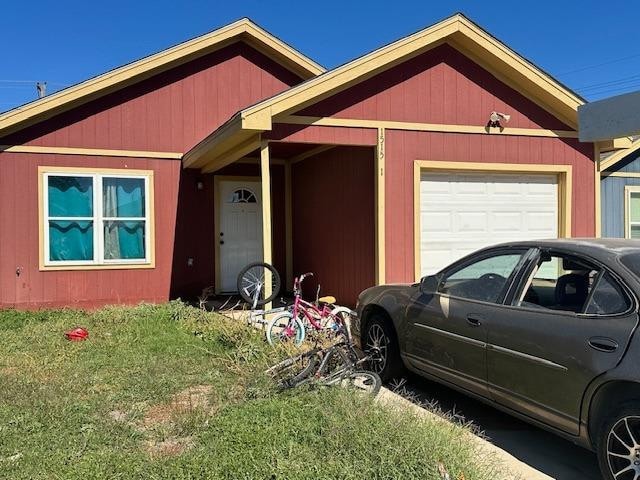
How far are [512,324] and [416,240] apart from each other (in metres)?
5.01

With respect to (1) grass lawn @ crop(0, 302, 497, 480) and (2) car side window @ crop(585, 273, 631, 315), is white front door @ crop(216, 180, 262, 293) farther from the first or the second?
(2) car side window @ crop(585, 273, 631, 315)

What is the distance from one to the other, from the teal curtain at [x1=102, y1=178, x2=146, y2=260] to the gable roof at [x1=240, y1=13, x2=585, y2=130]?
13.3ft

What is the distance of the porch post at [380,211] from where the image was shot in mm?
8914

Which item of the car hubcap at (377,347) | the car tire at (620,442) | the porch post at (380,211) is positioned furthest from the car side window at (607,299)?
the porch post at (380,211)

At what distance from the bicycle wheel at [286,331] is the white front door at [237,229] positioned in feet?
16.3

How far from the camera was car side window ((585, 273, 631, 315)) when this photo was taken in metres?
3.53

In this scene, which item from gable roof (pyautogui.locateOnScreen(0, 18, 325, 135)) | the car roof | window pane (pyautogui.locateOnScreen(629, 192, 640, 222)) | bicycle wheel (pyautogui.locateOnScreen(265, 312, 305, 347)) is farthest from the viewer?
window pane (pyautogui.locateOnScreen(629, 192, 640, 222))

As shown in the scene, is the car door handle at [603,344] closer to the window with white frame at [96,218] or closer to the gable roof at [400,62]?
the gable roof at [400,62]

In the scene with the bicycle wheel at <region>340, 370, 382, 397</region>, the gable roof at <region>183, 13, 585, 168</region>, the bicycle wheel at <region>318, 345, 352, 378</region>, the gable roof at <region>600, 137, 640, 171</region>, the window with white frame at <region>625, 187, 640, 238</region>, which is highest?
the gable roof at <region>183, 13, 585, 168</region>

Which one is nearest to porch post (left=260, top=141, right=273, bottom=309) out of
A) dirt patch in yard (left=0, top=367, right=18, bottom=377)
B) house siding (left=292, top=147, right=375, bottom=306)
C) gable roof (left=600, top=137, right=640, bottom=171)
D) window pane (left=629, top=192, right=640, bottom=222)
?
house siding (left=292, top=147, right=375, bottom=306)

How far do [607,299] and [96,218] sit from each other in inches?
357

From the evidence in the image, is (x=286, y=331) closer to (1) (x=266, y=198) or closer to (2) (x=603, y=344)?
(1) (x=266, y=198)

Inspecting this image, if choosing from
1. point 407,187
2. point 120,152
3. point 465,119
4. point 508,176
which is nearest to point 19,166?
point 120,152

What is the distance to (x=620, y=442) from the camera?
3.33 metres
